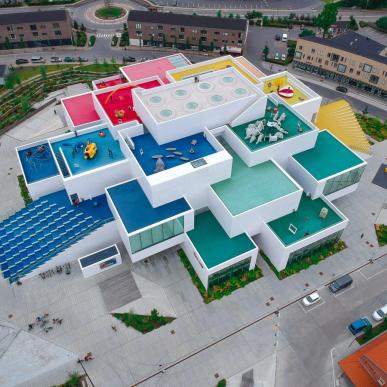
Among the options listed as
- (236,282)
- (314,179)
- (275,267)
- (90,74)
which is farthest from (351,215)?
(90,74)

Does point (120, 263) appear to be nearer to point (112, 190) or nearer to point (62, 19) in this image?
point (112, 190)

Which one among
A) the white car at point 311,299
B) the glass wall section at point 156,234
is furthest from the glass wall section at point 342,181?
the glass wall section at point 156,234

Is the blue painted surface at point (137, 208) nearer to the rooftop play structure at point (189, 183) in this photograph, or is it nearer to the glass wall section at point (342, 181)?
the rooftop play structure at point (189, 183)

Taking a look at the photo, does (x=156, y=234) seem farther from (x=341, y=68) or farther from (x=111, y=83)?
(x=341, y=68)

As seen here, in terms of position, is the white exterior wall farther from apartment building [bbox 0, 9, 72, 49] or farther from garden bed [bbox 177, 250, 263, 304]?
apartment building [bbox 0, 9, 72, 49]

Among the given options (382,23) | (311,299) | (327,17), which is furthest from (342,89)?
(311,299)
